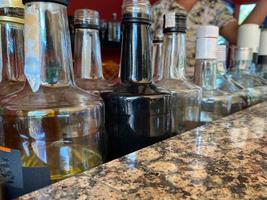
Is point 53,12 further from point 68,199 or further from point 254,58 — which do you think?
point 254,58

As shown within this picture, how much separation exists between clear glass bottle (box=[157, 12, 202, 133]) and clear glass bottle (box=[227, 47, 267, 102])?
0.25 metres

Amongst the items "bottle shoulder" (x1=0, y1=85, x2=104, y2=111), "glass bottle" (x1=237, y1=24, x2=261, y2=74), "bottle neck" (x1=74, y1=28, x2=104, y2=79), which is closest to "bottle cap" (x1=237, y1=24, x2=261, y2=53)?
"glass bottle" (x1=237, y1=24, x2=261, y2=74)

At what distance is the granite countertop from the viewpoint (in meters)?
0.20

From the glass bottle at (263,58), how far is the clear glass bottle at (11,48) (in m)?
0.61

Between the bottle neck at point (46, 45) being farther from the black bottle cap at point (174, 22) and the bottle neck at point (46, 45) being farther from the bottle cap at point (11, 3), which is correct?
the black bottle cap at point (174, 22)

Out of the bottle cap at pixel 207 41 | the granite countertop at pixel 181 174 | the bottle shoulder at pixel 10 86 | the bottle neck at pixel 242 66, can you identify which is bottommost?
the granite countertop at pixel 181 174

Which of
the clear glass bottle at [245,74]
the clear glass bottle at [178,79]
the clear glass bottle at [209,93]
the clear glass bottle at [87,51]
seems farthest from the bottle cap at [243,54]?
the clear glass bottle at [87,51]

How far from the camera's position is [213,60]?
50 centimetres

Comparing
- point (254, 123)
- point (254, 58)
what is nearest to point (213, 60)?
point (254, 123)

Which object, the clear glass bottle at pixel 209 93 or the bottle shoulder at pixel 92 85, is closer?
the bottle shoulder at pixel 92 85

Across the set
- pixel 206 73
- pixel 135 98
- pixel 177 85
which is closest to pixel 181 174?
pixel 135 98

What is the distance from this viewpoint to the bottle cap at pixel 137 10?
30 cm

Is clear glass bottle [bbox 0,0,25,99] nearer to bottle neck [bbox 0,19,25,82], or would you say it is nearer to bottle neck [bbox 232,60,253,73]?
bottle neck [bbox 0,19,25,82]

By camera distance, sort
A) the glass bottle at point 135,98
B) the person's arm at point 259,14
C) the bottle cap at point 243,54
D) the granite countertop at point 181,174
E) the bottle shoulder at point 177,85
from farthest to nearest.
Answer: the person's arm at point 259,14 → the bottle cap at point 243,54 → the bottle shoulder at point 177,85 → the glass bottle at point 135,98 → the granite countertop at point 181,174
